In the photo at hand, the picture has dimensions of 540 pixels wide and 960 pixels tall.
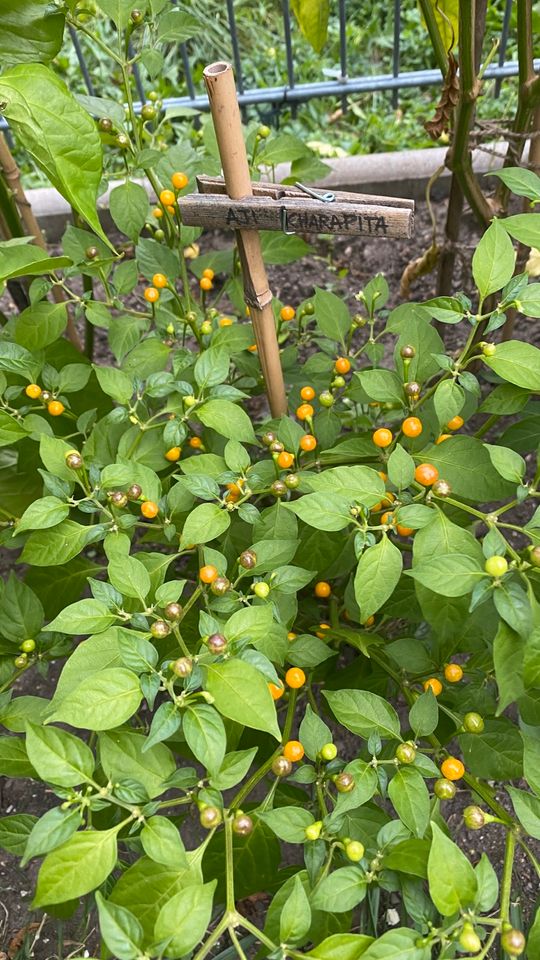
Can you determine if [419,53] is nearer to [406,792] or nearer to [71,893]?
[406,792]

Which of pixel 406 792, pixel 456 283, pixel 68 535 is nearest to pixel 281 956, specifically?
pixel 406 792

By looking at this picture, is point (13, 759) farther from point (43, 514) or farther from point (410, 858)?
point (410, 858)

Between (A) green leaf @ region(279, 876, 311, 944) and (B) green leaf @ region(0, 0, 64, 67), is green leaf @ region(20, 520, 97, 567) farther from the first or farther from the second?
(B) green leaf @ region(0, 0, 64, 67)

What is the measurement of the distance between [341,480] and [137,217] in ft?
2.26

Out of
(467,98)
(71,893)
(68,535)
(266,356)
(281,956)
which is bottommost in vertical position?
(281,956)

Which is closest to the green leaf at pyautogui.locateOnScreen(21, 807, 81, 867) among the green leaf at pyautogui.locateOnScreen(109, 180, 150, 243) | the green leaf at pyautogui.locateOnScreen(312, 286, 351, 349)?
the green leaf at pyautogui.locateOnScreen(312, 286, 351, 349)

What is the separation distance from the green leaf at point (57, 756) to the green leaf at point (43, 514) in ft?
0.98

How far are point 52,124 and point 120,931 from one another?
903mm

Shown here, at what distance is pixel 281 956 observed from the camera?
2.81 feet

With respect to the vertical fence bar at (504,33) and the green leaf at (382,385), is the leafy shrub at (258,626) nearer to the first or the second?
the green leaf at (382,385)

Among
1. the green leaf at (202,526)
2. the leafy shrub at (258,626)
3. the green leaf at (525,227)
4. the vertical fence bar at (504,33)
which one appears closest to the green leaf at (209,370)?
the leafy shrub at (258,626)

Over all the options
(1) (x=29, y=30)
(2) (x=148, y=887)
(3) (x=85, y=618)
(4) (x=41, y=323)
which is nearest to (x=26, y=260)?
(4) (x=41, y=323)

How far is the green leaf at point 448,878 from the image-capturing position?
823 mm

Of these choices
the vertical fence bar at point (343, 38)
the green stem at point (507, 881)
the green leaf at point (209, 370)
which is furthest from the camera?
the vertical fence bar at point (343, 38)
